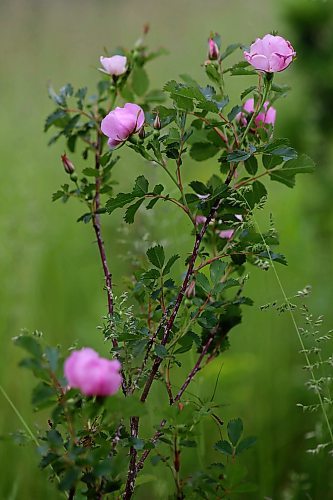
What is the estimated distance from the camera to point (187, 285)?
1.13 m

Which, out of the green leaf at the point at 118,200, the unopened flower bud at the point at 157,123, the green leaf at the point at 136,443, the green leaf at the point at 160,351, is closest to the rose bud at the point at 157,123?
the unopened flower bud at the point at 157,123

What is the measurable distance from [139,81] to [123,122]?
383 millimetres

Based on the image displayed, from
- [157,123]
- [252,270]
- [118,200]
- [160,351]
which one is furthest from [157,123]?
[252,270]

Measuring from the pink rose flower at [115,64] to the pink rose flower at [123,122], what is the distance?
0.64 feet

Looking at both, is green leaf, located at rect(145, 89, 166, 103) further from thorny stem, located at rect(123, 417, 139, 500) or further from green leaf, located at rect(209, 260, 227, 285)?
thorny stem, located at rect(123, 417, 139, 500)

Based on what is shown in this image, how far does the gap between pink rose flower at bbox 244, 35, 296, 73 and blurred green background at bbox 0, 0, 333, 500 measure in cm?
38

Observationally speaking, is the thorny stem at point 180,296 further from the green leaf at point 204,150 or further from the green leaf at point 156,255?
the green leaf at point 204,150

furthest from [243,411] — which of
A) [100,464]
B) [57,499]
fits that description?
[100,464]

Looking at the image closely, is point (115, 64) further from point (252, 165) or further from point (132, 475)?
point (132, 475)

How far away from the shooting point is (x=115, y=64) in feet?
4.08

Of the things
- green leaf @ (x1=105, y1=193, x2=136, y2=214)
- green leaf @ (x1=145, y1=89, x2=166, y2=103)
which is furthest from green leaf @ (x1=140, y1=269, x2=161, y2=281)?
green leaf @ (x1=145, y1=89, x2=166, y2=103)

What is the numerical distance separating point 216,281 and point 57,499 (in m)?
0.91

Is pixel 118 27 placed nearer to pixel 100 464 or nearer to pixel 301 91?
pixel 301 91

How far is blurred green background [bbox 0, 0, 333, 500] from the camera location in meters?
1.93
